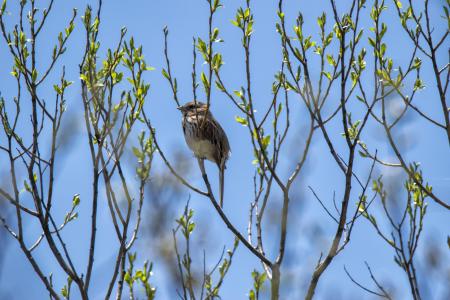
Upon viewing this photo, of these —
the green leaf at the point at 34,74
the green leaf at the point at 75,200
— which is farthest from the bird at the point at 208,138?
the green leaf at the point at 34,74

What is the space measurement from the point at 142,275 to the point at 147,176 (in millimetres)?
736

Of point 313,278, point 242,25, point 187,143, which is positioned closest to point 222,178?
point 187,143

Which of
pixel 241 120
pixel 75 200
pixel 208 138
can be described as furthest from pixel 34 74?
pixel 208 138

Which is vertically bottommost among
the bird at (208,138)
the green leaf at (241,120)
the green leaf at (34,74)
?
the green leaf at (241,120)

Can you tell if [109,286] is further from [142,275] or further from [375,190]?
[375,190]

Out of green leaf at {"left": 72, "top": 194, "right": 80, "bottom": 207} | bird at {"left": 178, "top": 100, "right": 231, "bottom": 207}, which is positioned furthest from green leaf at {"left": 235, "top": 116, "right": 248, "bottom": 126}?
bird at {"left": 178, "top": 100, "right": 231, "bottom": 207}

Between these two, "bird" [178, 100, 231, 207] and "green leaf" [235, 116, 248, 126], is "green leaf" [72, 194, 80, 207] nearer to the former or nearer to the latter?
"green leaf" [235, 116, 248, 126]

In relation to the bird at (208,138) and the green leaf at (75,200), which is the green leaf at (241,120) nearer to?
the green leaf at (75,200)

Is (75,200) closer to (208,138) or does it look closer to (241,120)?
(241,120)

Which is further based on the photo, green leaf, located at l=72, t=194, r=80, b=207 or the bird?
the bird

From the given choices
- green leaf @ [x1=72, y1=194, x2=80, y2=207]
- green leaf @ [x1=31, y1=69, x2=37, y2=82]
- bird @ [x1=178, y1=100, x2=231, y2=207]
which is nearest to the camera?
green leaf @ [x1=31, y1=69, x2=37, y2=82]

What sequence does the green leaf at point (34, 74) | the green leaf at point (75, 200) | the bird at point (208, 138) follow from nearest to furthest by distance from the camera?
the green leaf at point (34, 74), the green leaf at point (75, 200), the bird at point (208, 138)

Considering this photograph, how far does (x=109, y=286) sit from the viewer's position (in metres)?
4.72

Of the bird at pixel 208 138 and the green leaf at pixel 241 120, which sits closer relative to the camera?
the green leaf at pixel 241 120
